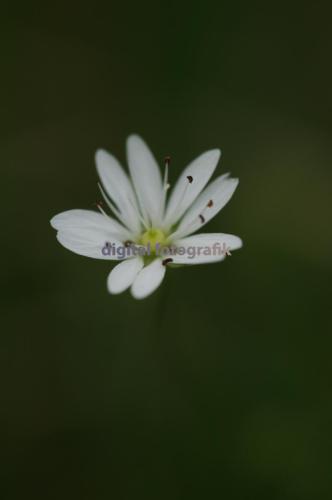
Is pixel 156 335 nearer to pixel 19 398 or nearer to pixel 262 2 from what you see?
pixel 19 398

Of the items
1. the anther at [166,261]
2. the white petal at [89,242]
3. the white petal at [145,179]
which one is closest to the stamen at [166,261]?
the anther at [166,261]

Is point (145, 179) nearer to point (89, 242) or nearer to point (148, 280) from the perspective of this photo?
point (89, 242)

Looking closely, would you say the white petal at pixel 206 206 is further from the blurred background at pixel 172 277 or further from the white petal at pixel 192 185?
the blurred background at pixel 172 277

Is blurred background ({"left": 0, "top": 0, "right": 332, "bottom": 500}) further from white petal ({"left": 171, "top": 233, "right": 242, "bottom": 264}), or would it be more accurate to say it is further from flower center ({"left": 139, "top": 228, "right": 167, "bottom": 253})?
white petal ({"left": 171, "top": 233, "right": 242, "bottom": 264})

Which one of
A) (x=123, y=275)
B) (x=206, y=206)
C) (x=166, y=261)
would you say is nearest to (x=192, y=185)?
(x=206, y=206)

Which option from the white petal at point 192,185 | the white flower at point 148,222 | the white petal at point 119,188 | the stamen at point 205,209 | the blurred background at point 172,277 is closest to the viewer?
the white flower at point 148,222

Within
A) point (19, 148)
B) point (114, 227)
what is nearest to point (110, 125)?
point (19, 148)
